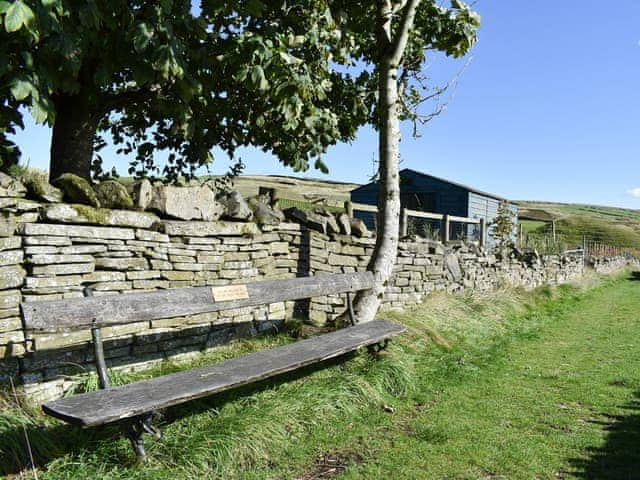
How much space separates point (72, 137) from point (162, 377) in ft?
12.3

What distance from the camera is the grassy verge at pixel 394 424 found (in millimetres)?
3100

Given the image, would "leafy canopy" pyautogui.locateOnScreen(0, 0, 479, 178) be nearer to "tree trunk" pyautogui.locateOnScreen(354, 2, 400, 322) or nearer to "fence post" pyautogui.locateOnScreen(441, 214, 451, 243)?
"tree trunk" pyautogui.locateOnScreen(354, 2, 400, 322)

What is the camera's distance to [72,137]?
5922 mm

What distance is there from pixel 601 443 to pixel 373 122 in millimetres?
5841

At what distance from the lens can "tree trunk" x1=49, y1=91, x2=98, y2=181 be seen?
233 inches

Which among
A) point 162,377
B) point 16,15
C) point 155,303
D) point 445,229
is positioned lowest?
point 162,377

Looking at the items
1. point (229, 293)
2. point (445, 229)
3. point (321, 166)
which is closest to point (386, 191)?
point (321, 166)

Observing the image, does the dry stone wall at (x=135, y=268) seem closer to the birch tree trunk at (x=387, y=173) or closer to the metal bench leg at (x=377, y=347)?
the birch tree trunk at (x=387, y=173)

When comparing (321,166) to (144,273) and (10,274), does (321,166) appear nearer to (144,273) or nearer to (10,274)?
(144,273)

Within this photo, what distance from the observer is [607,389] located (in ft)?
16.6

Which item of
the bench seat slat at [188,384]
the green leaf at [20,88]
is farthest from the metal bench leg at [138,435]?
the green leaf at [20,88]

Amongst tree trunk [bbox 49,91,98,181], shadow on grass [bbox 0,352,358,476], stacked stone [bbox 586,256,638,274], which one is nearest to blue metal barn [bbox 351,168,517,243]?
stacked stone [bbox 586,256,638,274]

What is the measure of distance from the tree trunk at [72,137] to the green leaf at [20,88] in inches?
86.3

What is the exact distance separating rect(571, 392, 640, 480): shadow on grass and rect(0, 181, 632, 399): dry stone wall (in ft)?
10.3
